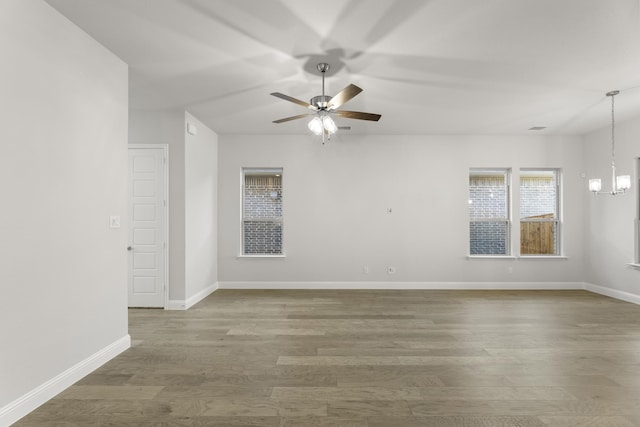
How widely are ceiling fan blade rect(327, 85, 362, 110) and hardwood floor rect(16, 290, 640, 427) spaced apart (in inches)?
91.4

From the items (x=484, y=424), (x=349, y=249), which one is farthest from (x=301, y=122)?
(x=484, y=424)

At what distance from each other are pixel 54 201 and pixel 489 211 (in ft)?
20.7

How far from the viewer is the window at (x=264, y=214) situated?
618 cm

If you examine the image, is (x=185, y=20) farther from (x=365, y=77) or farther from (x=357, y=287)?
(x=357, y=287)

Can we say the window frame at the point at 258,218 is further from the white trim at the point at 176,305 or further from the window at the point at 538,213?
the window at the point at 538,213

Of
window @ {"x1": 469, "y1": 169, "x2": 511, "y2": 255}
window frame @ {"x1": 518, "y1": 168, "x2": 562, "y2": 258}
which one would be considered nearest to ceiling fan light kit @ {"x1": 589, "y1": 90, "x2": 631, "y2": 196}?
window frame @ {"x1": 518, "y1": 168, "x2": 562, "y2": 258}

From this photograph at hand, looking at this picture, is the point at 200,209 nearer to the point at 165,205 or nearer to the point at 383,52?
the point at 165,205

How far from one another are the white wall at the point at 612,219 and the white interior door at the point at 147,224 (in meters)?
6.90

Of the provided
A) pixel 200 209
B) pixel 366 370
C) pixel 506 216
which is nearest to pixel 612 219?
pixel 506 216

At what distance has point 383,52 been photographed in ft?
10.0

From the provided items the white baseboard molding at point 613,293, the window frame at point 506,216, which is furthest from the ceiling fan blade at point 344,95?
the white baseboard molding at point 613,293

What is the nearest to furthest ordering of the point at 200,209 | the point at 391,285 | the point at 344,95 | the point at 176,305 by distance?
the point at 344,95, the point at 176,305, the point at 200,209, the point at 391,285

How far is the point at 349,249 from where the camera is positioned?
6.06m

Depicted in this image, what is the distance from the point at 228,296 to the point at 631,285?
6240 millimetres
